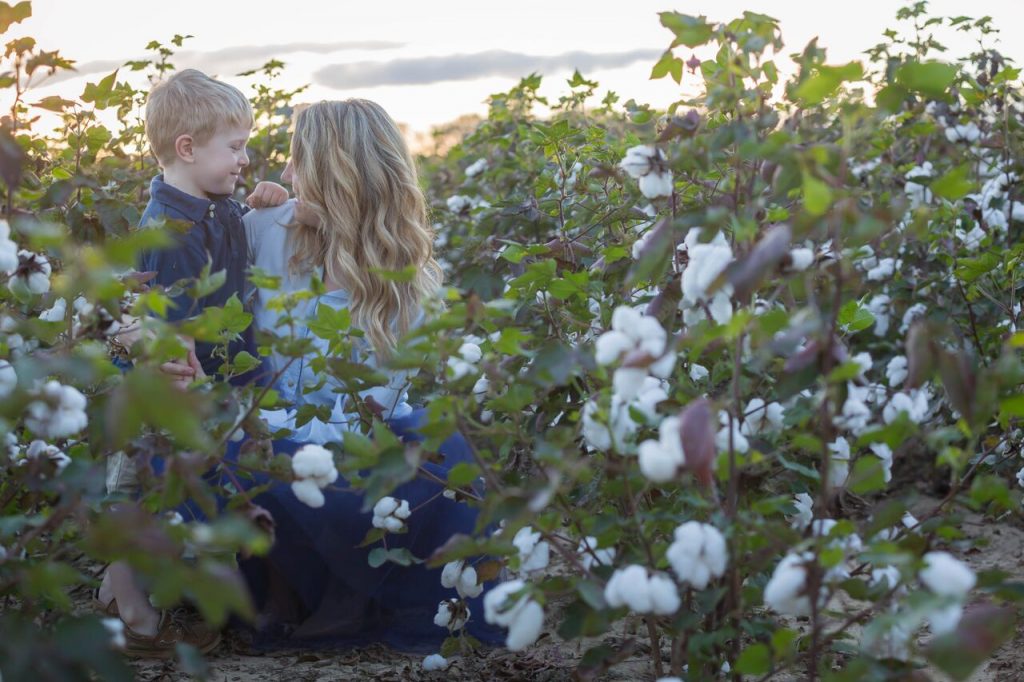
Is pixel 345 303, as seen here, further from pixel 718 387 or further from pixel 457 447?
pixel 718 387

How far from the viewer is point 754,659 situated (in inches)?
60.8

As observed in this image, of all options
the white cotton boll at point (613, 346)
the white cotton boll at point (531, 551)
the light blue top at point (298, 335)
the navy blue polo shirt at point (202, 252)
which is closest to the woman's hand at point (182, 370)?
the light blue top at point (298, 335)

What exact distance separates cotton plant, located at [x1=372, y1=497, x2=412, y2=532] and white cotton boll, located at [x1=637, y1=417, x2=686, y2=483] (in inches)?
32.7

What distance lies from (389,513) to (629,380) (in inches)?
32.4

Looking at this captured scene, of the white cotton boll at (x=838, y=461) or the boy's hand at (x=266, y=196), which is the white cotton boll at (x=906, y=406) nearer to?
the white cotton boll at (x=838, y=461)

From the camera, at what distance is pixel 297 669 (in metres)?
2.71

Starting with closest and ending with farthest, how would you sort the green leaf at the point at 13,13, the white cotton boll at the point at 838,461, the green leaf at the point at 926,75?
the green leaf at the point at 926,75 < the white cotton boll at the point at 838,461 < the green leaf at the point at 13,13

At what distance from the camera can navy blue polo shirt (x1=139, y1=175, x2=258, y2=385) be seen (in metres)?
2.86

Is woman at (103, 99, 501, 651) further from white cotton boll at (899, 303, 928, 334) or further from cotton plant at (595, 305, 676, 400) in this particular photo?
white cotton boll at (899, 303, 928, 334)

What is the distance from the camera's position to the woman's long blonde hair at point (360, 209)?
9.62ft

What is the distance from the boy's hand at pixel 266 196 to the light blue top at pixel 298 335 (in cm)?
2

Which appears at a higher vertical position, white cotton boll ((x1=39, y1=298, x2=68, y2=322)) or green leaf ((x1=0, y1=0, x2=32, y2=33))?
green leaf ((x1=0, y1=0, x2=32, y2=33))

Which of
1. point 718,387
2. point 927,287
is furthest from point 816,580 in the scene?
point 927,287

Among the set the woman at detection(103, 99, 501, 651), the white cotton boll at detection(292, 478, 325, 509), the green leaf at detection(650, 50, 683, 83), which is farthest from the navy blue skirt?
the green leaf at detection(650, 50, 683, 83)
